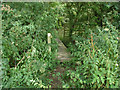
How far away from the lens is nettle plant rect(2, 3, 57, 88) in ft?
6.97

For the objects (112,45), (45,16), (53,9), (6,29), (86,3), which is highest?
(86,3)

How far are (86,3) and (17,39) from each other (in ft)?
7.39

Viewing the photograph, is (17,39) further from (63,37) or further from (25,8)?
(63,37)

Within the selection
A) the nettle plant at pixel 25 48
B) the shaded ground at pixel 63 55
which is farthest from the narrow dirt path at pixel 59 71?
the nettle plant at pixel 25 48

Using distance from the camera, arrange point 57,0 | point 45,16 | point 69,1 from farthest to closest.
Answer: point 69,1, point 57,0, point 45,16

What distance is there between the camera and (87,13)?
12.6 feet

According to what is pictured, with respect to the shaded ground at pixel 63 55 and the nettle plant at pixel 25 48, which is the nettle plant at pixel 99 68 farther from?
the shaded ground at pixel 63 55

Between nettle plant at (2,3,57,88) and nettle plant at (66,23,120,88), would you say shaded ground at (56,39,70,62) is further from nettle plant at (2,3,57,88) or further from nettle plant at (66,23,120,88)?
nettle plant at (66,23,120,88)

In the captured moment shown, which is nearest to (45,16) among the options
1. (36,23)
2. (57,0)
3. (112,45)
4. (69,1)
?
(36,23)

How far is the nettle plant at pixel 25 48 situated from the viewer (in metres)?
2.12

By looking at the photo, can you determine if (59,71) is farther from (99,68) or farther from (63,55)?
(99,68)

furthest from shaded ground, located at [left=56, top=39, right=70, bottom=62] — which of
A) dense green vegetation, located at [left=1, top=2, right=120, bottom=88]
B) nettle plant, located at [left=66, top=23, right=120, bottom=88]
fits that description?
nettle plant, located at [left=66, top=23, right=120, bottom=88]

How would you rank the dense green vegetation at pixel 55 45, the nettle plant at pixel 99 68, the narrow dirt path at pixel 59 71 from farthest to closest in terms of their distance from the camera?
the narrow dirt path at pixel 59 71 < the dense green vegetation at pixel 55 45 < the nettle plant at pixel 99 68

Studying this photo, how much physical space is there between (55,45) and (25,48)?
102cm
